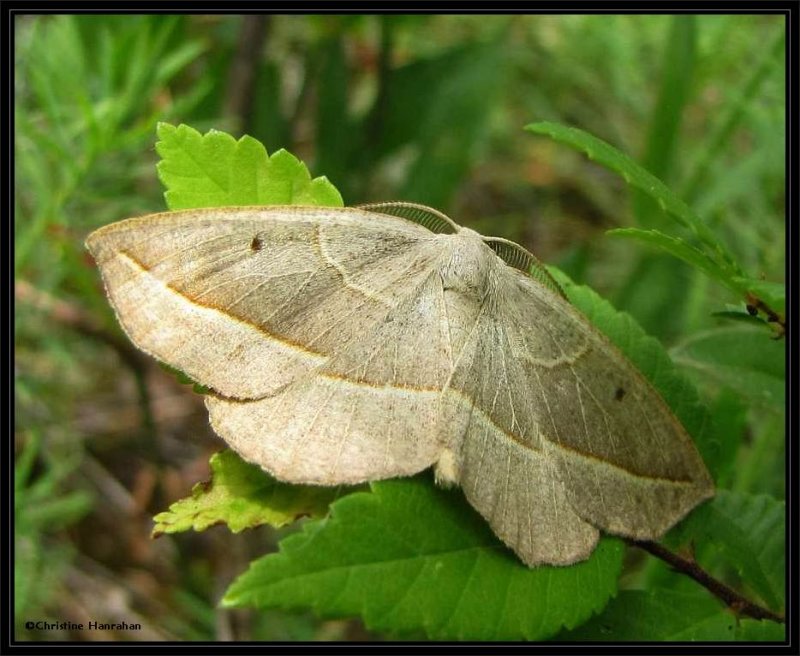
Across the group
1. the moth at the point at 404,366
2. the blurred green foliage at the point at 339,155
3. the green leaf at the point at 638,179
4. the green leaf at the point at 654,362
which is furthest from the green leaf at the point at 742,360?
the green leaf at the point at 638,179

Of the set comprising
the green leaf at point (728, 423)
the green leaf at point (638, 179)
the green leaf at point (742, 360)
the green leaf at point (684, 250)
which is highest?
the green leaf at point (638, 179)

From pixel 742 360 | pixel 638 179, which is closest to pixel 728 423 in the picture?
pixel 742 360

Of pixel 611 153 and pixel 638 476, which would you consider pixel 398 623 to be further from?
pixel 611 153

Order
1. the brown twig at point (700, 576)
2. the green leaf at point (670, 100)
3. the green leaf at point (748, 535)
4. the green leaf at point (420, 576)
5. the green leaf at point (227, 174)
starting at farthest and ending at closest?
1. the green leaf at point (670, 100)
2. the green leaf at point (748, 535)
3. the brown twig at point (700, 576)
4. the green leaf at point (227, 174)
5. the green leaf at point (420, 576)

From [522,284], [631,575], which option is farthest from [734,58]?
[522,284]

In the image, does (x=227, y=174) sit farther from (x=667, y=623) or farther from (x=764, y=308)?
(x=667, y=623)

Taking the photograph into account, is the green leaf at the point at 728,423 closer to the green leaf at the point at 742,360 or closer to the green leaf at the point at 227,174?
the green leaf at the point at 742,360
